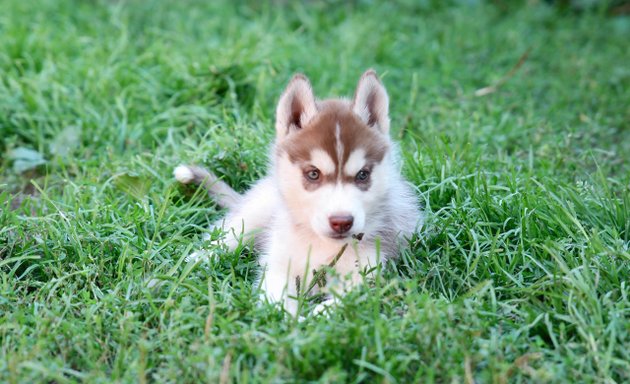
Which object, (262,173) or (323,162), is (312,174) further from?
(262,173)

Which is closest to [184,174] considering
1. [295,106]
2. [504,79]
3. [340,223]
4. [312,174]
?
[295,106]

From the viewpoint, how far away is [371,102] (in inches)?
171

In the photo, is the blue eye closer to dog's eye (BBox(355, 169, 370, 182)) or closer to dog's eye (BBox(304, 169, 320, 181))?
dog's eye (BBox(304, 169, 320, 181))

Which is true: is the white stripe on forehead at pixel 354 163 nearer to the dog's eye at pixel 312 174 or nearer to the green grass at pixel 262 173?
the dog's eye at pixel 312 174

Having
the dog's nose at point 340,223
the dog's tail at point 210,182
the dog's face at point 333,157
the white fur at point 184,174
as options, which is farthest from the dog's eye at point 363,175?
the white fur at point 184,174

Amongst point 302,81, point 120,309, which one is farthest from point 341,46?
point 120,309

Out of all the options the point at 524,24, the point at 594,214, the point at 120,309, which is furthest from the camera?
the point at 524,24

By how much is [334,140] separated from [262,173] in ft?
4.71

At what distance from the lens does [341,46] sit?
8062 millimetres

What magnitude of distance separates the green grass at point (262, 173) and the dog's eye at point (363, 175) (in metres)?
0.49

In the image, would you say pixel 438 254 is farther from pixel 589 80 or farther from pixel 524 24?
pixel 524 24

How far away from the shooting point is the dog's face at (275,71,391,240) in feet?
12.9

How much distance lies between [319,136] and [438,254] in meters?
0.97

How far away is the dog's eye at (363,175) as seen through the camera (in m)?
4.04
